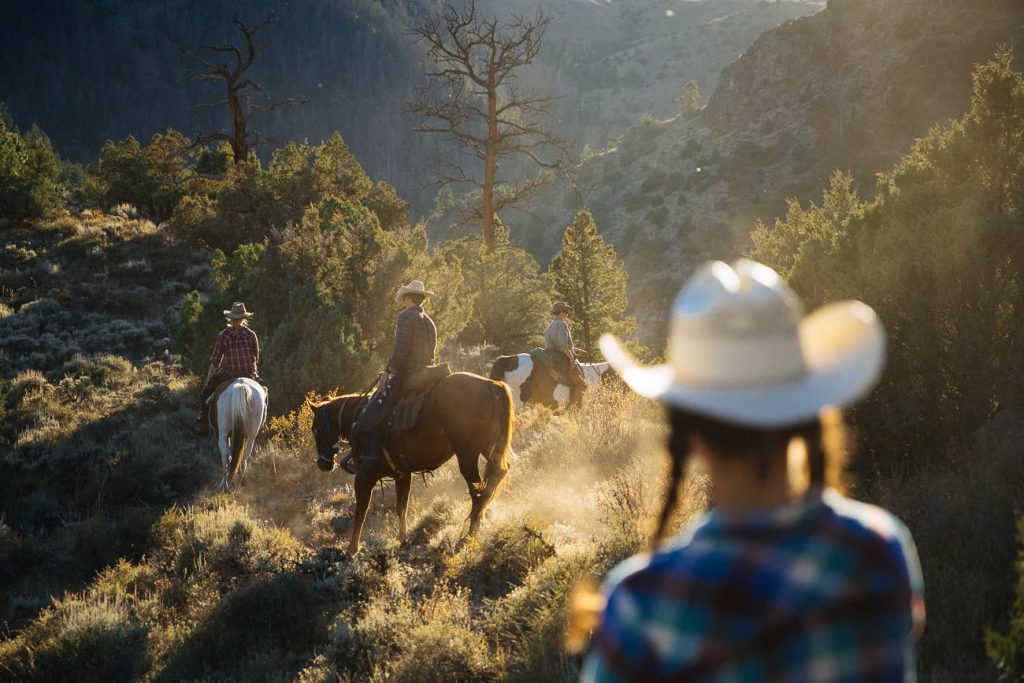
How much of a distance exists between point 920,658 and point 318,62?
20951cm

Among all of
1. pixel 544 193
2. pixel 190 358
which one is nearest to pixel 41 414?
pixel 190 358

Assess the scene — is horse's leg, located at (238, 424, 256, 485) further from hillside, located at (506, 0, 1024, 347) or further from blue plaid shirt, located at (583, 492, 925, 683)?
hillside, located at (506, 0, 1024, 347)

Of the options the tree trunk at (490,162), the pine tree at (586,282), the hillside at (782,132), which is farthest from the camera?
the hillside at (782,132)

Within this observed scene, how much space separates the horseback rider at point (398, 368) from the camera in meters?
8.23

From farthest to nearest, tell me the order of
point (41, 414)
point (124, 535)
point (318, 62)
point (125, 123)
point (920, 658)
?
point (318, 62), point (125, 123), point (41, 414), point (124, 535), point (920, 658)

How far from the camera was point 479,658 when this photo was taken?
506 centimetres

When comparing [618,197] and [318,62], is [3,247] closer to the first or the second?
[618,197]

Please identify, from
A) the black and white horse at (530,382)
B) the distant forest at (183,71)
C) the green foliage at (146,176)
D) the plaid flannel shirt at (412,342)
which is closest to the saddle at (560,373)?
the black and white horse at (530,382)

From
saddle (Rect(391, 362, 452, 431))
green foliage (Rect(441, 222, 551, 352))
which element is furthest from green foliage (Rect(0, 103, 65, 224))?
saddle (Rect(391, 362, 452, 431))

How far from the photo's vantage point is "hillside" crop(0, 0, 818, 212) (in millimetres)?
160500

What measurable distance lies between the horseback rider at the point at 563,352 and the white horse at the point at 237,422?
5.50 meters

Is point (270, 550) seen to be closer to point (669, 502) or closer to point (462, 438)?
point (462, 438)

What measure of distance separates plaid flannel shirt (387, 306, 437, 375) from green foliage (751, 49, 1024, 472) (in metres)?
4.59

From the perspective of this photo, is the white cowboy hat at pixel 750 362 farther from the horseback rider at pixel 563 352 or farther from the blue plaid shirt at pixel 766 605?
the horseback rider at pixel 563 352
